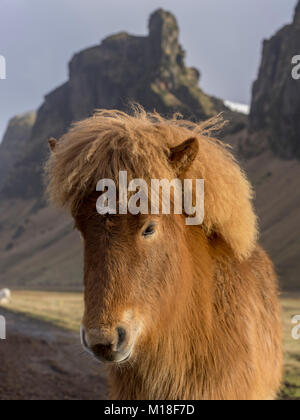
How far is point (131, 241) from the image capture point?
226 centimetres

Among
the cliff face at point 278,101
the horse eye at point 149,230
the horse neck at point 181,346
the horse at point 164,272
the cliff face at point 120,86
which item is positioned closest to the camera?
the horse at point 164,272

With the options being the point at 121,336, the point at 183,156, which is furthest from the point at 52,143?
the point at 121,336

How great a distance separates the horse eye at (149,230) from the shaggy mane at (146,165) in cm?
30

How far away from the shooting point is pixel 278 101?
6719 cm

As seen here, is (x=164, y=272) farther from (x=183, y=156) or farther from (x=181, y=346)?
(x=183, y=156)

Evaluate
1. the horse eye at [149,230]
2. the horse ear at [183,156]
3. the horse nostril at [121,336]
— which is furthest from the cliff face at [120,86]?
the horse nostril at [121,336]

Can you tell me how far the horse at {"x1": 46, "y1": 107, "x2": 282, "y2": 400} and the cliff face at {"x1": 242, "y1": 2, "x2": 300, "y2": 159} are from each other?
60.7 meters

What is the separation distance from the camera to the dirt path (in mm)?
6457

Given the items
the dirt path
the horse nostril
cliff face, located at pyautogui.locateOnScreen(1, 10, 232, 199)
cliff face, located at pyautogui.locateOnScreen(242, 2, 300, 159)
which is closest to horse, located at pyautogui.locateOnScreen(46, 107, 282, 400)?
the horse nostril

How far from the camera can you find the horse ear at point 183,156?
2391 mm

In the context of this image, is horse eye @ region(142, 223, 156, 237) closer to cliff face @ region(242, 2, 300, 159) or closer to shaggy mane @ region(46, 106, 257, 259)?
shaggy mane @ region(46, 106, 257, 259)

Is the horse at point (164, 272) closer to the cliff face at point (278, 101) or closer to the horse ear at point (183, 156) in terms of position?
the horse ear at point (183, 156)

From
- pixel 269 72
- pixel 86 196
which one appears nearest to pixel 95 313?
pixel 86 196
